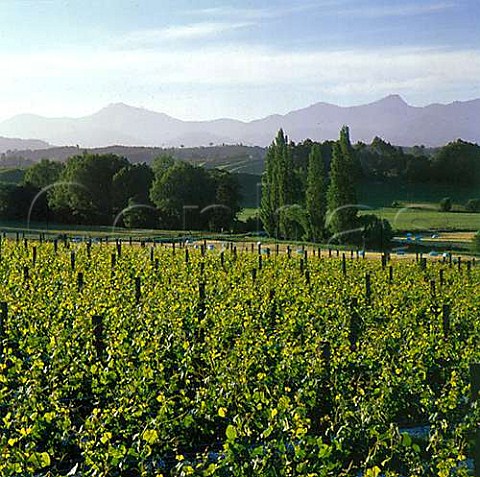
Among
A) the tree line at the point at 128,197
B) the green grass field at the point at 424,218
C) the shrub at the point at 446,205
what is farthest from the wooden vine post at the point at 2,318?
the shrub at the point at 446,205

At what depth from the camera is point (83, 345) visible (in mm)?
10516

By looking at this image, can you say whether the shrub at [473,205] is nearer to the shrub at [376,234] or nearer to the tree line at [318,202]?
the tree line at [318,202]

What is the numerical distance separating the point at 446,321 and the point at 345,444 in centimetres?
519

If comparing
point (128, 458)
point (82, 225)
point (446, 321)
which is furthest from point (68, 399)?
point (82, 225)

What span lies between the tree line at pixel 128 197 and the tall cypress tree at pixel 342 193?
10468 mm

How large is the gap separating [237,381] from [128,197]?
59.1m

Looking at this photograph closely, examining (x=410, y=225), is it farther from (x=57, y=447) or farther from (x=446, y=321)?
(x=57, y=447)

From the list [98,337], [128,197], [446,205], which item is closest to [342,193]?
[128,197]

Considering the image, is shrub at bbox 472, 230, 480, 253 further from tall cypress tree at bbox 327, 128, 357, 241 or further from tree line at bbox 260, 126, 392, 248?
tall cypress tree at bbox 327, 128, 357, 241

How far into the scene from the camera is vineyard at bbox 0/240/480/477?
5777mm

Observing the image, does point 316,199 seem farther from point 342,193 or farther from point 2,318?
point 2,318

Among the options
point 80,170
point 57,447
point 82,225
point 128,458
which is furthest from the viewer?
point 80,170

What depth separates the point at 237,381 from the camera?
789 cm

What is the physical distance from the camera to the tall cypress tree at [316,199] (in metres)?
51.7
